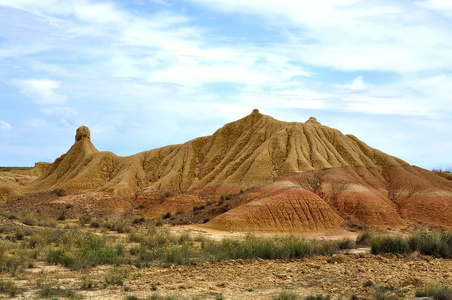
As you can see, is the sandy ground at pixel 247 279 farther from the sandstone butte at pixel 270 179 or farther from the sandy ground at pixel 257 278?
the sandstone butte at pixel 270 179

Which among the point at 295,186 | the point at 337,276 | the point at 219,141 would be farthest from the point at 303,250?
the point at 219,141

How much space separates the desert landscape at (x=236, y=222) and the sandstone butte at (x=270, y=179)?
196 millimetres

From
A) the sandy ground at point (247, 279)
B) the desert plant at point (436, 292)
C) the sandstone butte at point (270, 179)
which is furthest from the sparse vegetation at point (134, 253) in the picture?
the sandstone butte at point (270, 179)

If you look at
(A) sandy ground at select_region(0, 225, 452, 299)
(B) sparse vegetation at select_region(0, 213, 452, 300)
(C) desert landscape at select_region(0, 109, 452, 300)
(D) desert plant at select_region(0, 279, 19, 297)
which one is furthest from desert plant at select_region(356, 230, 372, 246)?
(D) desert plant at select_region(0, 279, 19, 297)

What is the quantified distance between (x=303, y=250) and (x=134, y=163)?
5189 centimetres

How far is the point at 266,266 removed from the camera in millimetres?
19422

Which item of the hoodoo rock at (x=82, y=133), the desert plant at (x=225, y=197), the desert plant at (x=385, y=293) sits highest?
the hoodoo rock at (x=82, y=133)

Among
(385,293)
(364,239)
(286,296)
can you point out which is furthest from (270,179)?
(286,296)

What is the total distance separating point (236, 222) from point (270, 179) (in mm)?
13287

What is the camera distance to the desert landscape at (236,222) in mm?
16422

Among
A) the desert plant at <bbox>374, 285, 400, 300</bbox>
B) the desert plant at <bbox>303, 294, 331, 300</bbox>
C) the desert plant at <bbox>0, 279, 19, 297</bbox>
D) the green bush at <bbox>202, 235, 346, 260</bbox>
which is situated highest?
the green bush at <bbox>202, 235, 346, 260</bbox>

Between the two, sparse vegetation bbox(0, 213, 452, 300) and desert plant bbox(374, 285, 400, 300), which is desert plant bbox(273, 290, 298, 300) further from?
desert plant bbox(374, 285, 400, 300)

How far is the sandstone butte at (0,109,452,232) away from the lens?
42.2m

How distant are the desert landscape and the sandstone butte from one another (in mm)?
196
